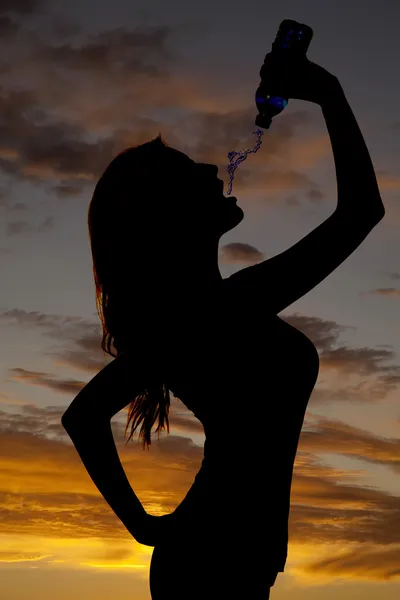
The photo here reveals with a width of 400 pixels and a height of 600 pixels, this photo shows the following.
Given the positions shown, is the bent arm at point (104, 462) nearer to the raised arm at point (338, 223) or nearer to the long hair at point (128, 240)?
the long hair at point (128, 240)

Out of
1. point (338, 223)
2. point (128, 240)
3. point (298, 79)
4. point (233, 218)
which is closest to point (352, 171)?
point (338, 223)

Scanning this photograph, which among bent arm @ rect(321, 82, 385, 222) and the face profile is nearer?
bent arm @ rect(321, 82, 385, 222)

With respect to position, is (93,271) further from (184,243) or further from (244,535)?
(244,535)

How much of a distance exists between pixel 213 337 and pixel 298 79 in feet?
3.57

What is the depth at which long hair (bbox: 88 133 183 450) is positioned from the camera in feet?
14.8

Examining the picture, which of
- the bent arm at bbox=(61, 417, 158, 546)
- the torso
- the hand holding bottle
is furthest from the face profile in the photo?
the bent arm at bbox=(61, 417, 158, 546)

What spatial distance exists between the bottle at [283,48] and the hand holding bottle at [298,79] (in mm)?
17

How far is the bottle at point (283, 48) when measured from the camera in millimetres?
4262

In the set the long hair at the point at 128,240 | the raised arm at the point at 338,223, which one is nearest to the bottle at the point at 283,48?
the raised arm at the point at 338,223

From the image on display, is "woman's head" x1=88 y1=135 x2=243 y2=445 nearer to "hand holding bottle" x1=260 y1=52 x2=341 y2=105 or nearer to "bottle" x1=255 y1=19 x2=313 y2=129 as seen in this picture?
"bottle" x1=255 y1=19 x2=313 y2=129

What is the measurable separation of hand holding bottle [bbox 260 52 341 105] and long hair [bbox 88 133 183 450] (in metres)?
A: 0.57

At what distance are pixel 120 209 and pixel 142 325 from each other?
49 centimetres

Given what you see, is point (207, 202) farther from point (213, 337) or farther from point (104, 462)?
point (104, 462)

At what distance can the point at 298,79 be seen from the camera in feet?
14.2
